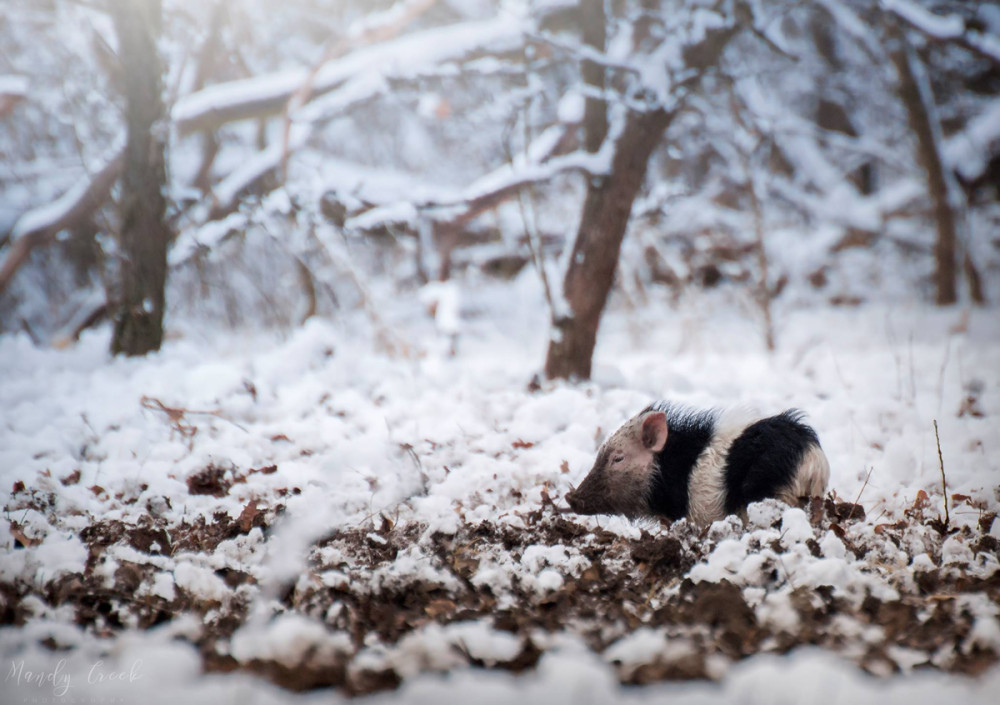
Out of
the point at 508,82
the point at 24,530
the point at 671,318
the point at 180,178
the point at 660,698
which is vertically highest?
the point at 508,82

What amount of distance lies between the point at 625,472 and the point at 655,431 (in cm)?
26

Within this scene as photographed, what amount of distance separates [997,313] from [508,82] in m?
7.82

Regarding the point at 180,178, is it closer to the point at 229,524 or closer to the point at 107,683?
the point at 229,524

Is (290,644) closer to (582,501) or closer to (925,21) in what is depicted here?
(582,501)

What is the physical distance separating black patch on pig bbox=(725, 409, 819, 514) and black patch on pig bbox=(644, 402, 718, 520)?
192mm

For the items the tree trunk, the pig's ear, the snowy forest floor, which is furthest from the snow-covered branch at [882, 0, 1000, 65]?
the pig's ear

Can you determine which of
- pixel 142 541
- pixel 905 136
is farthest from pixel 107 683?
pixel 905 136

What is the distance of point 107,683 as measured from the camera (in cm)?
170

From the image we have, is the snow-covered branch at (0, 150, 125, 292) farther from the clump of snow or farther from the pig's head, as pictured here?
the clump of snow

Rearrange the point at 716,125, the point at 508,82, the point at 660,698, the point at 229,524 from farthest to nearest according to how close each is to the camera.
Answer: the point at 716,125
the point at 508,82
the point at 229,524
the point at 660,698

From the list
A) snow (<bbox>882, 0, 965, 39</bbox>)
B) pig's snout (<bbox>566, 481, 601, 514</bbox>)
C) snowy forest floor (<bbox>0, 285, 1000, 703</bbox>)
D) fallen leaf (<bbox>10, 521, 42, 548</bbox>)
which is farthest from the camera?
snow (<bbox>882, 0, 965, 39</bbox>)

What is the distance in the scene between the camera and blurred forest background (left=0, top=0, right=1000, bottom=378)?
5406mm

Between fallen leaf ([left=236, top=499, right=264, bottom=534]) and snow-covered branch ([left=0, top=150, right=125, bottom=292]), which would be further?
snow-covered branch ([left=0, top=150, right=125, bottom=292])

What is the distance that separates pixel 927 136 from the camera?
933 centimetres
